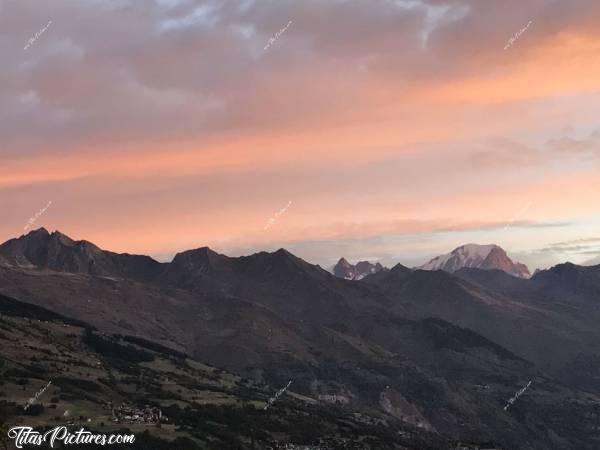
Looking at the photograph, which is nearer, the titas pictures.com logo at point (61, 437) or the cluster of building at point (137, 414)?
the titas pictures.com logo at point (61, 437)

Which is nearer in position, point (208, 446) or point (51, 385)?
point (208, 446)

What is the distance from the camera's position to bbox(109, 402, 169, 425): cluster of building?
118m

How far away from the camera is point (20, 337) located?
194 metres

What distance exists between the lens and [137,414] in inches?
4980

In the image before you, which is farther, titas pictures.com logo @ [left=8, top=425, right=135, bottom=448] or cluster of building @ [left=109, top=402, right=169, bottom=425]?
cluster of building @ [left=109, top=402, right=169, bottom=425]

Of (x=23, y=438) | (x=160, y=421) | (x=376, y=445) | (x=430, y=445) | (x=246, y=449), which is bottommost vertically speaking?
(x=430, y=445)

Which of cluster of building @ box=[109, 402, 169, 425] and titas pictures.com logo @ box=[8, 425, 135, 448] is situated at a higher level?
titas pictures.com logo @ box=[8, 425, 135, 448]

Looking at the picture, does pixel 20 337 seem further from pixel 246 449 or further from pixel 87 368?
pixel 246 449

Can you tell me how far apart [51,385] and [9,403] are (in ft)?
83.8

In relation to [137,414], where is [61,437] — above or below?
above

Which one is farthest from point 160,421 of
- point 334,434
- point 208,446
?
point 334,434

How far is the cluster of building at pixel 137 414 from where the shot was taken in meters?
118

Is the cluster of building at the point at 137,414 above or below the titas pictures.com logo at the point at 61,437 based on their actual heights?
below

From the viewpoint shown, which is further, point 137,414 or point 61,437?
point 137,414
